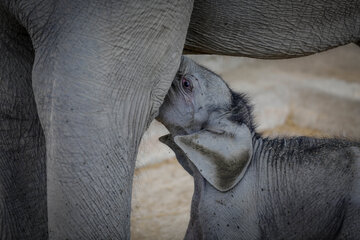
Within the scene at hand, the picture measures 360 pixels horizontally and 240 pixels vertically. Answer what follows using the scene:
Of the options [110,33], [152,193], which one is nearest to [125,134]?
[110,33]

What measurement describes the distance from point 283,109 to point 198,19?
317 centimetres

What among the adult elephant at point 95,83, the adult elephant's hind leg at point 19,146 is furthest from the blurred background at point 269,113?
the adult elephant at point 95,83

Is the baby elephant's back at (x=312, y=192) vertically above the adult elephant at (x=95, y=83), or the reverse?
the adult elephant at (x=95, y=83)

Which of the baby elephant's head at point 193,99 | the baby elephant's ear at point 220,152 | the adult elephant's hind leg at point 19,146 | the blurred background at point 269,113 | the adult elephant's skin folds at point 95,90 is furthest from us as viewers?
the blurred background at point 269,113

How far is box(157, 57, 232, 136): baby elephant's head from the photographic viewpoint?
2.78 meters

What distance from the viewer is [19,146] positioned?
2592 millimetres

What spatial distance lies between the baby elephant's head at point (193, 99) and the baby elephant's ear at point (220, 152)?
14 centimetres

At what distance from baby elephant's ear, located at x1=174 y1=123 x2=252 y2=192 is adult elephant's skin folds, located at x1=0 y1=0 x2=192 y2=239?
0.54 meters

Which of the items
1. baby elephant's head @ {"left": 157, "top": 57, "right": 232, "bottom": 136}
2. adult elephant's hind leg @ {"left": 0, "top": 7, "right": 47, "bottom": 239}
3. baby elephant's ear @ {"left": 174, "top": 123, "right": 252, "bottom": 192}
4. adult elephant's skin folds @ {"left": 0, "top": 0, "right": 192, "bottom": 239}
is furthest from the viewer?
baby elephant's head @ {"left": 157, "top": 57, "right": 232, "bottom": 136}

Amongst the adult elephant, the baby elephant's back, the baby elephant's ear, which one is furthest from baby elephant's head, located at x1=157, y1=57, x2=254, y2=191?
the adult elephant

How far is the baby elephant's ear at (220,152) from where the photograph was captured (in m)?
2.60

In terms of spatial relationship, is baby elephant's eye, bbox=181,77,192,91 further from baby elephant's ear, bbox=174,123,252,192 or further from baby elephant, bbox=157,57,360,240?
baby elephant's ear, bbox=174,123,252,192

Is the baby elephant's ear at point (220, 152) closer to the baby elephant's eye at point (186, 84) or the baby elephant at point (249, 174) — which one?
the baby elephant at point (249, 174)

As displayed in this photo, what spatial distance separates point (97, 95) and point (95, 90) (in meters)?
0.02
